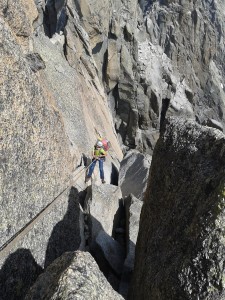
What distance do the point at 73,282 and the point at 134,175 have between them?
565 inches

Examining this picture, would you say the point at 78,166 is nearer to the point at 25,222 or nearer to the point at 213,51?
the point at 25,222

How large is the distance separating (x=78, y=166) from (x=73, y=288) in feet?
39.9

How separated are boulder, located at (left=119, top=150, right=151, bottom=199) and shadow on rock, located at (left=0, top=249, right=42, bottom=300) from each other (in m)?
10.9

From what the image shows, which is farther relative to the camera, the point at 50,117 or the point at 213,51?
the point at 213,51

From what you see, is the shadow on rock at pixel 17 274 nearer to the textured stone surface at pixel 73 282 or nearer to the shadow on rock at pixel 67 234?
the shadow on rock at pixel 67 234

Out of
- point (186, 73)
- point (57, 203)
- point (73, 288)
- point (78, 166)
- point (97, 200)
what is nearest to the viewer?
point (73, 288)

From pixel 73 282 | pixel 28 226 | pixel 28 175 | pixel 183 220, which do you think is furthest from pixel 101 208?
pixel 73 282

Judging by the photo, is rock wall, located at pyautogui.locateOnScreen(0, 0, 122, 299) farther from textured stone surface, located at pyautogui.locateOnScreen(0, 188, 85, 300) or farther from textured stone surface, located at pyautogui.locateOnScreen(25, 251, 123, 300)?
textured stone surface, located at pyautogui.locateOnScreen(25, 251, 123, 300)

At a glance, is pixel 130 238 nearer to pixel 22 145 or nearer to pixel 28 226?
pixel 28 226

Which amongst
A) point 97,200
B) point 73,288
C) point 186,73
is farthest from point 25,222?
point 186,73

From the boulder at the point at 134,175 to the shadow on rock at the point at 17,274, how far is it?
428 inches

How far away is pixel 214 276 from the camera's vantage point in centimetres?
576

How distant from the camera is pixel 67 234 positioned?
33.6 ft

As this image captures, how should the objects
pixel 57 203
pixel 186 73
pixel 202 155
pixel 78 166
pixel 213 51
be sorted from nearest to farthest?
pixel 202 155 < pixel 57 203 < pixel 78 166 < pixel 186 73 < pixel 213 51
